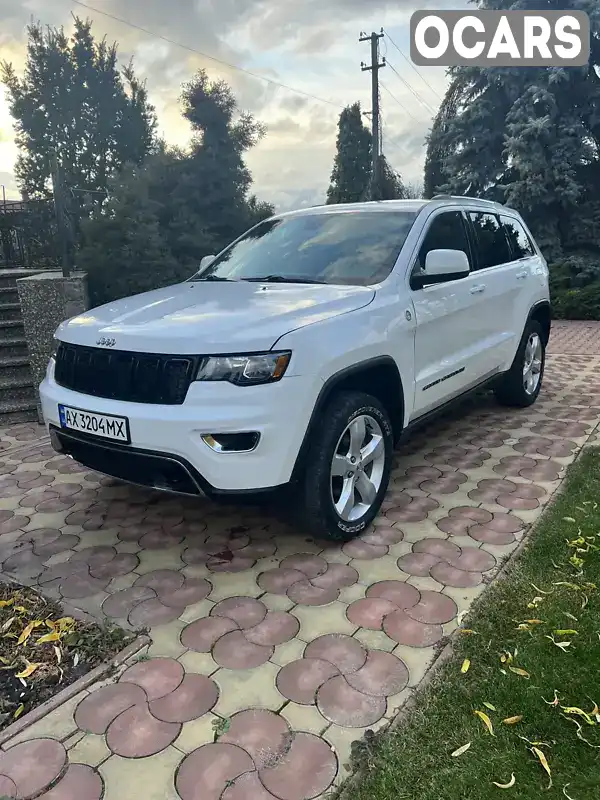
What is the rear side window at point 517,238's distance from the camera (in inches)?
206

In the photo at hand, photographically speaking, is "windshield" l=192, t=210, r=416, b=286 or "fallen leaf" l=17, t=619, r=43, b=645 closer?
"fallen leaf" l=17, t=619, r=43, b=645

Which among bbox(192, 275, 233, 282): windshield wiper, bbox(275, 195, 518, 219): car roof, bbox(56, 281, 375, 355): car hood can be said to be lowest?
bbox(56, 281, 375, 355): car hood

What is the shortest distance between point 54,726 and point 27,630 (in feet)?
1.98

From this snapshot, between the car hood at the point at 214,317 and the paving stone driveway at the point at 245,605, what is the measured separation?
1.09m

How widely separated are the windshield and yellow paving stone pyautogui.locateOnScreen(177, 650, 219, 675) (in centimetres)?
206

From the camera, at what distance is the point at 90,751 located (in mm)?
1973

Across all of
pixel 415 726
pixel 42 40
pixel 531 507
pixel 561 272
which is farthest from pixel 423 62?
pixel 42 40

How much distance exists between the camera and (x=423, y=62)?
40.0ft

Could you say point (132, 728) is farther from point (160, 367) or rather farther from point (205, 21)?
point (205, 21)

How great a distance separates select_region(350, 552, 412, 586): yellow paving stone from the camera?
2.90 m

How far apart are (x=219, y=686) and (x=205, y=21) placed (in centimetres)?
1157

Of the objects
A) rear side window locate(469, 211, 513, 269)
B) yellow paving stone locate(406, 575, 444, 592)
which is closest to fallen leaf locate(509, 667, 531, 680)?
yellow paving stone locate(406, 575, 444, 592)

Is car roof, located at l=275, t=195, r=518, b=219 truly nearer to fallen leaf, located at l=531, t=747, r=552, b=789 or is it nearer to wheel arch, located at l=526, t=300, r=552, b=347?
wheel arch, located at l=526, t=300, r=552, b=347

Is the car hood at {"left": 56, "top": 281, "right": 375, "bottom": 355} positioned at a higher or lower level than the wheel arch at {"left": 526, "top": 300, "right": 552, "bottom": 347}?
higher
